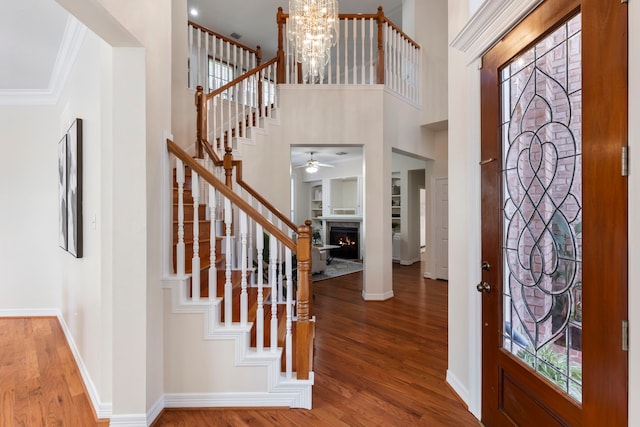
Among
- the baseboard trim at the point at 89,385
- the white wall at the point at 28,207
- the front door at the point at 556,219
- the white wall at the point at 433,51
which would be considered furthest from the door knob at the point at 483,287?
the white wall at the point at 28,207

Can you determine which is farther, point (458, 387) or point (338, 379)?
point (338, 379)

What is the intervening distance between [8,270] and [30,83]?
2.16 metres

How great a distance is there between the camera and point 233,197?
6.30 ft

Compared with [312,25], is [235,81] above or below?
below

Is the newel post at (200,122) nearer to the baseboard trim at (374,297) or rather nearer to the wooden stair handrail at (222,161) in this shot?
the wooden stair handrail at (222,161)

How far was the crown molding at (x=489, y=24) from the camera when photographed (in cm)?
142

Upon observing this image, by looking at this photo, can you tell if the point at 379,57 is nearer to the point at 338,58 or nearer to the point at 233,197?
the point at 338,58

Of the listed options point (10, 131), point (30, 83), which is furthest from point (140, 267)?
point (10, 131)

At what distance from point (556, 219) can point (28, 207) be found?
195 inches

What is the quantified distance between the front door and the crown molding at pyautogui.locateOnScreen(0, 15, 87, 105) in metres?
2.81

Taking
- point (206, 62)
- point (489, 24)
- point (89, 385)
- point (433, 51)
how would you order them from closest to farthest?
1. point (489, 24)
2. point (89, 385)
3. point (206, 62)
4. point (433, 51)

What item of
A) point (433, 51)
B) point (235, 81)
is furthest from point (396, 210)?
point (235, 81)

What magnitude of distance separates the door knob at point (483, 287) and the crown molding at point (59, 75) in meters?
3.11

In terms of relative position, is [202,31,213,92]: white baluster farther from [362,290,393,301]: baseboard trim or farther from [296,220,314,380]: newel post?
[362,290,393,301]: baseboard trim
